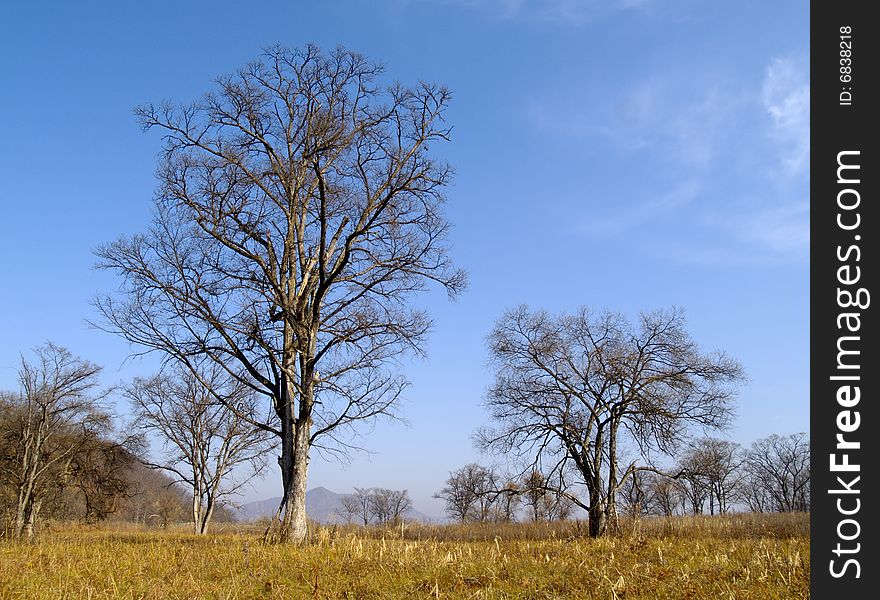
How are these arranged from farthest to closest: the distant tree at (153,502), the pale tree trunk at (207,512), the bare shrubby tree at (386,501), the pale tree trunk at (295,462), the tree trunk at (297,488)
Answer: the bare shrubby tree at (386,501) → the distant tree at (153,502) → the pale tree trunk at (207,512) → the pale tree trunk at (295,462) → the tree trunk at (297,488)

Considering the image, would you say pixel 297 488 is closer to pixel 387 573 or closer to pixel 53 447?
pixel 387 573

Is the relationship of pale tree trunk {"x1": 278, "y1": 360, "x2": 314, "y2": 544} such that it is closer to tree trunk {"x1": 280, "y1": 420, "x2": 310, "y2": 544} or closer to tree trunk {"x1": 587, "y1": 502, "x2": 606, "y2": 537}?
tree trunk {"x1": 280, "y1": 420, "x2": 310, "y2": 544}

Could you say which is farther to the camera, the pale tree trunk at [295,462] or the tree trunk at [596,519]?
the tree trunk at [596,519]

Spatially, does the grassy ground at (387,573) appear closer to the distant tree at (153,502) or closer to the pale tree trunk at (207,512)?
the pale tree trunk at (207,512)

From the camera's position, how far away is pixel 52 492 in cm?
3325

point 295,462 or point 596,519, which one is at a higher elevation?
point 295,462

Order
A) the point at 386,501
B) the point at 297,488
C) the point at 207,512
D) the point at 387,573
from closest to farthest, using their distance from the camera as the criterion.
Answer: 1. the point at 387,573
2. the point at 297,488
3. the point at 207,512
4. the point at 386,501

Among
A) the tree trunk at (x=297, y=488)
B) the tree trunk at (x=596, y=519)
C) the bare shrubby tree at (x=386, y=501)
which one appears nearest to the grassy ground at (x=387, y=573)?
the tree trunk at (x=297, y=488)

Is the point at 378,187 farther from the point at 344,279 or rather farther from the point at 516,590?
the point at 516,590

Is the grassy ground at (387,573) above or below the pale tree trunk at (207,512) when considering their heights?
above

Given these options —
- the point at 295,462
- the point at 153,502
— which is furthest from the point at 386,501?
the point at 295,462
